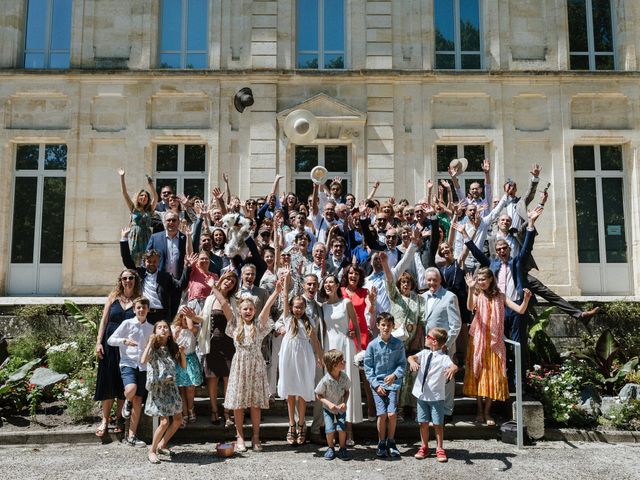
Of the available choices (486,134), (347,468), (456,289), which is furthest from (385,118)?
(347,468)

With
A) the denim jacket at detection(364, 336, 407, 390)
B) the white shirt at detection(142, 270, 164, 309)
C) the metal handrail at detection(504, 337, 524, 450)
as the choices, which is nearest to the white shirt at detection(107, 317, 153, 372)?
the white shirt at detection(142, 270, 164, 309)

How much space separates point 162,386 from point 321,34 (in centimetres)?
986

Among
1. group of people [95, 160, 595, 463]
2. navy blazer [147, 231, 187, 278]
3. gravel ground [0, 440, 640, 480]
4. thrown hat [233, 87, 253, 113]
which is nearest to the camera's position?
gravel ground [0, 440, 640, 480]

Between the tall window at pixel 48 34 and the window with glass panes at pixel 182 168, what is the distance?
3.08 m

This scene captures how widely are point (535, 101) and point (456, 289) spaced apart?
24.0 ft

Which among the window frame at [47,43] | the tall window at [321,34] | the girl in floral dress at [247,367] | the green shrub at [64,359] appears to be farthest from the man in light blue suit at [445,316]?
the window frame at [47,43]

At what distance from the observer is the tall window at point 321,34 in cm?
1366

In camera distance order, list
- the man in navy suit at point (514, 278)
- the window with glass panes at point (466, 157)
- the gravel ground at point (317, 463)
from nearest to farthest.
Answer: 1. the gravel ground at point (317, 463)
2. the man in navy suit at point (514, 278)
3. the window with glass panes at point (466, 157)

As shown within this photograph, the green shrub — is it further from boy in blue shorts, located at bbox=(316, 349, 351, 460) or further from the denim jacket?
the denim jacket

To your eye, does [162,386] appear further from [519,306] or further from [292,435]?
[519,306]

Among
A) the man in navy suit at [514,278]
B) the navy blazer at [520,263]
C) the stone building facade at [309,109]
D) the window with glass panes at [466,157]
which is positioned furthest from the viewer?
the window with glass panes at [466,157]

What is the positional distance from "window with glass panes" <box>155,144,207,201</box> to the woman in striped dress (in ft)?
25.9

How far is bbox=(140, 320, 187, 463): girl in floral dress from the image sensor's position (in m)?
6.06

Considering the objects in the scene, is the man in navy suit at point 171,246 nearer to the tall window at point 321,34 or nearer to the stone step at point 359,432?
the stone step at point 359,432
